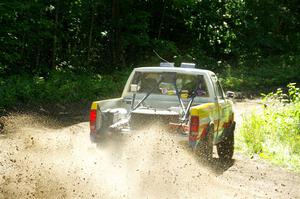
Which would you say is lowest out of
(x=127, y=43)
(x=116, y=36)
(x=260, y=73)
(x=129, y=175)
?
(x=260, y=73)

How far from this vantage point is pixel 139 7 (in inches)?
1177

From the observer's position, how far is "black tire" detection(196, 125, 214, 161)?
7.20 meters

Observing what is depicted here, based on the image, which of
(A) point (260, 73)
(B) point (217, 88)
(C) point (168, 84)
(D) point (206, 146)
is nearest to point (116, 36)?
(A) point (260, 73)

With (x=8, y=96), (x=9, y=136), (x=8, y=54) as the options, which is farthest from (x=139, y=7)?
(x=9, y=136)

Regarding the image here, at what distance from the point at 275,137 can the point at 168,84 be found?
3437 mm

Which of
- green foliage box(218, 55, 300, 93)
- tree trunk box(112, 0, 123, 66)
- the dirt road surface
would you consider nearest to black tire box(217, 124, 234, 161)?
the dirt road surface

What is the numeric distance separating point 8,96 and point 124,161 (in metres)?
10.5

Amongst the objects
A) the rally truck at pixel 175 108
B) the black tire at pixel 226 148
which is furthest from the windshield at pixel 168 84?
the black tire at pixel 226 148

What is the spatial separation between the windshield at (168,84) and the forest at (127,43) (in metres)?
8.02

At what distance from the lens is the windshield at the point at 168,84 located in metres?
8.77

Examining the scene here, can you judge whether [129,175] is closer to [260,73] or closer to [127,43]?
[127,43]

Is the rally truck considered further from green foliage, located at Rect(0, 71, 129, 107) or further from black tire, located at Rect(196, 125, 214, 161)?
green foliage, located at Rect(0, 71, 129, 107)

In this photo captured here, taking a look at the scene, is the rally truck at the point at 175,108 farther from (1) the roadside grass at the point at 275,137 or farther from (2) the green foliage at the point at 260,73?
(2) the green foliage at the point at 260,73

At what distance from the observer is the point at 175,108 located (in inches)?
320
